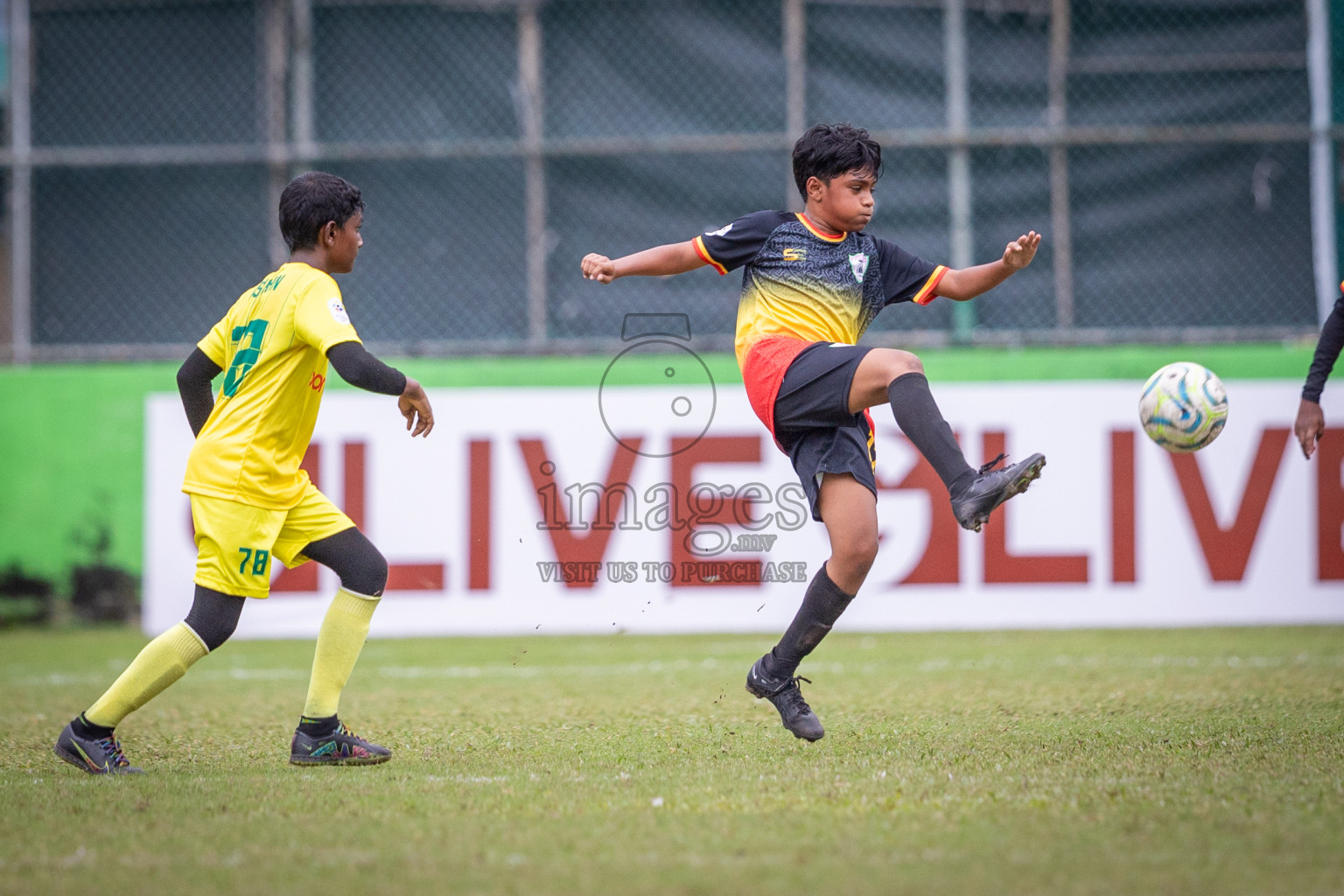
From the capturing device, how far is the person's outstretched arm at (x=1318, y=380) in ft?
15.3

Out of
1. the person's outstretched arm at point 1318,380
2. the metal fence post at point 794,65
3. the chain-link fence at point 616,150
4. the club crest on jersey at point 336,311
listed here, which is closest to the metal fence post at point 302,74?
the chain-link fence at point 616,150

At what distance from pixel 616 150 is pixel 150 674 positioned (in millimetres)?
5888

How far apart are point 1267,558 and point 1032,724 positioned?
4.14 m

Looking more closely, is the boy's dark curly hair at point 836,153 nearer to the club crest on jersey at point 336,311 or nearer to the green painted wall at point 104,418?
the club crest on jersey at point 336,311

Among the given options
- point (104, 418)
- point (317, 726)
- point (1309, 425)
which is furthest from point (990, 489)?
point (104, 418)

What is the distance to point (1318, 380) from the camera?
4707 mm

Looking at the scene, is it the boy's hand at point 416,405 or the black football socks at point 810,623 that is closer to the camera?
the boy's hand at point 416,405

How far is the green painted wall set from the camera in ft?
27.6

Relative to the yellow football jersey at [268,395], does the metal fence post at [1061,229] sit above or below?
above

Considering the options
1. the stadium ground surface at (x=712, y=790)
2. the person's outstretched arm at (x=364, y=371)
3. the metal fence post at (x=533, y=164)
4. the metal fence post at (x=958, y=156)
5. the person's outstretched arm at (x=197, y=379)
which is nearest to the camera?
the stadium ground surface at (x=712, y=790)

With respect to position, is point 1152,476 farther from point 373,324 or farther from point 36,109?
point 36,109

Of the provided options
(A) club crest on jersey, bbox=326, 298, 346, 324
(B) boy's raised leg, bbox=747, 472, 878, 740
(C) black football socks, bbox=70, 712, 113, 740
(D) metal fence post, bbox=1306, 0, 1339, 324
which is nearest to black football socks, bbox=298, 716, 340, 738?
(C) black football socks, bbox=70, 712, 113, 740

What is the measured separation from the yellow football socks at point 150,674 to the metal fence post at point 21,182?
5946 millimetres

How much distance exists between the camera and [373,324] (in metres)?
9.07
